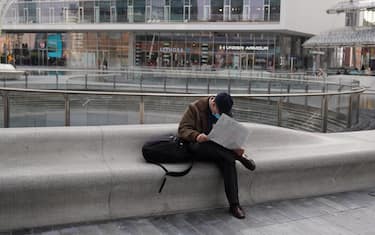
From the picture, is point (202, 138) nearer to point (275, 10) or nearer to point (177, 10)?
point (275, 10)

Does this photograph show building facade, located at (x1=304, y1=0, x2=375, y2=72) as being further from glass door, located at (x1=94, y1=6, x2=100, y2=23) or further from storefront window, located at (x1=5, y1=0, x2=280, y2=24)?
glass door, located at (x1=94, y1=6, x2=100, y2=23)

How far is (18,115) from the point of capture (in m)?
8.44

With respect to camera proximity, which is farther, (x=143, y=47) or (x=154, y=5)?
(x=143, y=47)

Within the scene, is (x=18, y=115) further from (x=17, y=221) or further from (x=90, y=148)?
(x=17, y=221)

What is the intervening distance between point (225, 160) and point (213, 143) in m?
0.23

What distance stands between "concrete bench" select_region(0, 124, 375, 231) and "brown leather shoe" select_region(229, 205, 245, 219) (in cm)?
31

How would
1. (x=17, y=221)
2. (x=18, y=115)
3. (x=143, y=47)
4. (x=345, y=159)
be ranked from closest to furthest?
(x=17, y=221) → (x=345, y=159) → (x=18, y=115) → (x=143, y=47)

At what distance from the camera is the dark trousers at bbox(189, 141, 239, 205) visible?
5.43 meters

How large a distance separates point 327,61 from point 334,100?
51.0 metres

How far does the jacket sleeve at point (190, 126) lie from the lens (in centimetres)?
547

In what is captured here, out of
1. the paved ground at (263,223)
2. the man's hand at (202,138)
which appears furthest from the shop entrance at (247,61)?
the man's hand at (202,138)

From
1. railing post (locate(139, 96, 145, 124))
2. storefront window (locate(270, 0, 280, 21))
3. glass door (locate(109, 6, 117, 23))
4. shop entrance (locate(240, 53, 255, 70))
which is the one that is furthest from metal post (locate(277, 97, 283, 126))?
glass door (locate(109, 6, 117, 23))

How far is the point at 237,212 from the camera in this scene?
5391 mm

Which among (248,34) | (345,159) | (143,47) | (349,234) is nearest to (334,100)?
(345,159)
